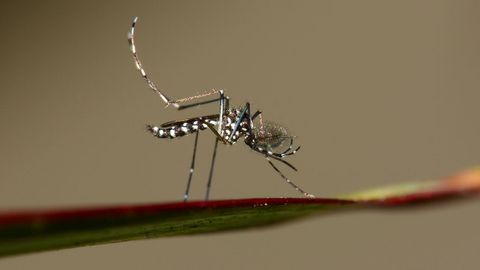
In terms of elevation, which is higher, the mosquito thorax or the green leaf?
the mosquito thorax

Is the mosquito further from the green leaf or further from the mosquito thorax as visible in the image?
the green leaf

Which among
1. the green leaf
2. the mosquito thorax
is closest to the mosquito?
the mosquito thorax

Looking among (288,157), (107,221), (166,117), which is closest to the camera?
(107,221)

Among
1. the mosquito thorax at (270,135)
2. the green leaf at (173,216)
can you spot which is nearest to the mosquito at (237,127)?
the mosquito thorax at (270,135)

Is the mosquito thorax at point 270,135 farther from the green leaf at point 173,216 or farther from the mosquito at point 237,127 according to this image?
the green leaf at point 173,216

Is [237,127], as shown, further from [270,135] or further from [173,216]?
[173,216]

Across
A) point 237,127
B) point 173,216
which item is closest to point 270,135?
point 237,127

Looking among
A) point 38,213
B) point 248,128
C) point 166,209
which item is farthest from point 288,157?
point 38,213

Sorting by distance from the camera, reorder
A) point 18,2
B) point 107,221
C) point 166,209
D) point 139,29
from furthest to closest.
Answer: point 139,29 < point 18,2 < point 166,209 < point 107,221

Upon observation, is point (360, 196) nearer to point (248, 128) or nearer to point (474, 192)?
point (474, 192)
